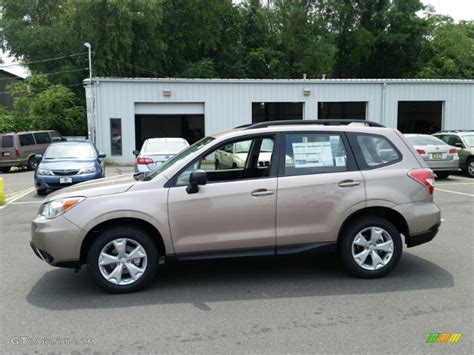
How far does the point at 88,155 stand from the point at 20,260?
7360 millimetres

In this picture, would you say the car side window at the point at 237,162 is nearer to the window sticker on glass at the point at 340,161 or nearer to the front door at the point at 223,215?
the front door at the point at 223,215

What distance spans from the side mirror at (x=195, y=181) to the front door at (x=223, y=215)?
1.9 inches

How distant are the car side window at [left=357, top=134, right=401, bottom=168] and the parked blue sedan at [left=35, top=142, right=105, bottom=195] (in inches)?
340

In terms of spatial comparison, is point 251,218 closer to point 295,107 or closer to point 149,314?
point 149,314

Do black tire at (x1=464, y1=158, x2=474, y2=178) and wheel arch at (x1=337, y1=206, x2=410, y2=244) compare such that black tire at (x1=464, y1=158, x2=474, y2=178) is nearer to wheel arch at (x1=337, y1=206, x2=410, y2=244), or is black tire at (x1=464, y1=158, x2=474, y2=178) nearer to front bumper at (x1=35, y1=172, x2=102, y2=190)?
wheel arch at (x1=337, y1=206, x2=410, y2=244)

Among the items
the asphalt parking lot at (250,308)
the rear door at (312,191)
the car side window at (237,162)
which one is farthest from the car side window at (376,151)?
the asphalt parking lot at (250,308)

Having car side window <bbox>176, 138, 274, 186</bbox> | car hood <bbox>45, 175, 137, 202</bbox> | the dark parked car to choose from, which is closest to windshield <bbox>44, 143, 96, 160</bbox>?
car side window <bbox>176, 138, 274, 186</bbox>

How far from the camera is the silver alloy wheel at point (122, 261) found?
500 cm

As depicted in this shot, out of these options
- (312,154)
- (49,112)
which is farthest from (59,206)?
(49,112)

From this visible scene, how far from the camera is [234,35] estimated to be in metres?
44.6

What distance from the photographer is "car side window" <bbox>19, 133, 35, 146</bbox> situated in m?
22.7

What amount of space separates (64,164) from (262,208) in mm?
8938

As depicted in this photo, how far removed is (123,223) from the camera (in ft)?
16.8

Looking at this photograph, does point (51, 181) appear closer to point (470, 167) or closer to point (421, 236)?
point (421, 236)
